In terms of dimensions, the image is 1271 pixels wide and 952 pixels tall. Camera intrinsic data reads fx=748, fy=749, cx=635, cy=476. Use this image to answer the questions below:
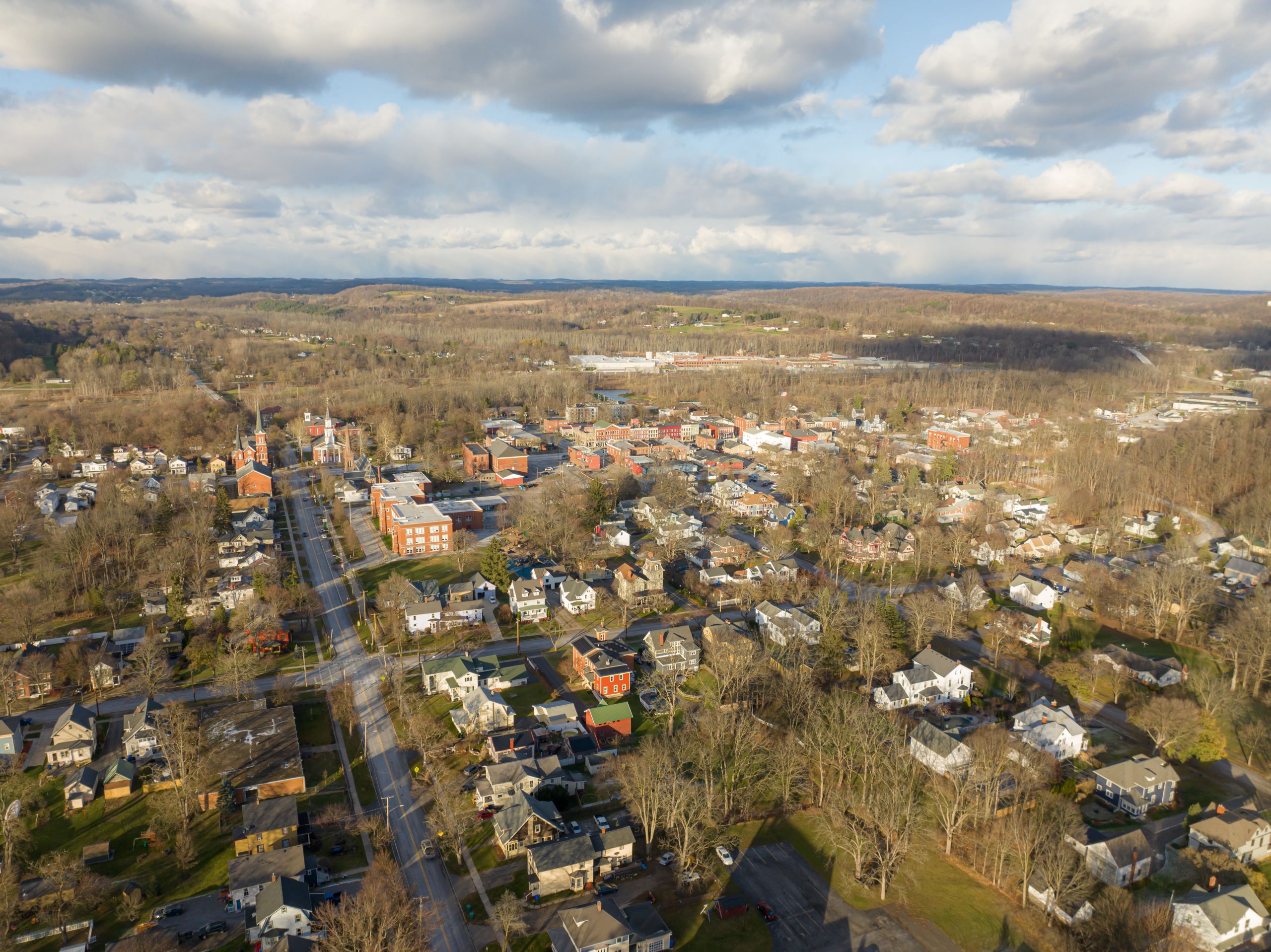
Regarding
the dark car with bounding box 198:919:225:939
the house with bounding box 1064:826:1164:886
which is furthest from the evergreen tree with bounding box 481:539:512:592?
the house with bounding box 1064:826:1164:886

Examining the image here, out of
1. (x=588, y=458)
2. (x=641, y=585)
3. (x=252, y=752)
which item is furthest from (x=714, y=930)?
(x=588, y=458)

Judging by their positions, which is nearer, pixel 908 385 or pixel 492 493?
pixel 492 493

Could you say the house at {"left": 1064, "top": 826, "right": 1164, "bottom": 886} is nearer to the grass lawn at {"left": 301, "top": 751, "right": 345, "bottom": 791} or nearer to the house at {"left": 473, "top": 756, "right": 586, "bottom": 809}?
the house at {"left": 473, "top": 756, "right": 586, "bottom": 809}

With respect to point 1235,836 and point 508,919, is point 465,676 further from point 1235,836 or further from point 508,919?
point 1235,836

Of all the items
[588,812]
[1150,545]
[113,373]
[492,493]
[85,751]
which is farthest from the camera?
[113,373]

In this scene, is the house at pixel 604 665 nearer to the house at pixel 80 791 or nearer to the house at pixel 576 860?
the house at pixel 576 860

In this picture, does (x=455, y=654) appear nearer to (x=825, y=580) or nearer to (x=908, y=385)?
(x=825, y=580)

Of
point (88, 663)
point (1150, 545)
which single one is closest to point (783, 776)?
point (88, 663)
